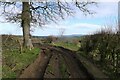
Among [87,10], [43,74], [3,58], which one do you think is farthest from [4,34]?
[87,10]

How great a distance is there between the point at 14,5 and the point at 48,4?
12.5 ft

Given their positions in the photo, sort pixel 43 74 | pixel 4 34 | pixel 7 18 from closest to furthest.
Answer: pixel 43 74 < pixel 4 34 < pixel 7 18

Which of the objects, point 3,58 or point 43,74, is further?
point 3,58

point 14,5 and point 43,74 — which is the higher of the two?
point 14,5

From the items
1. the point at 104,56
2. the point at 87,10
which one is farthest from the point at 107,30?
the point at 87,10

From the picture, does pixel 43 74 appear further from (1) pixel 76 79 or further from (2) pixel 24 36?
(2) pixel 24 36

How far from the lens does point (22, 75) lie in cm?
1410

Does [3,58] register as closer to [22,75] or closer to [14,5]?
[22,75]

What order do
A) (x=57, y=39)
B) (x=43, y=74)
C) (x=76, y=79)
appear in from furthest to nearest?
(x=57, y=39)
(x=43, y=74)
(x=76, y=79)

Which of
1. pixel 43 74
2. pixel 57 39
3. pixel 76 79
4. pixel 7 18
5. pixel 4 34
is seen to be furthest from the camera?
pixel 57 39

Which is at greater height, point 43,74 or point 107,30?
point 107,30

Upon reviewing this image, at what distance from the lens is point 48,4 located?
100ft

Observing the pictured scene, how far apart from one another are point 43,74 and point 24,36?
17.2 m

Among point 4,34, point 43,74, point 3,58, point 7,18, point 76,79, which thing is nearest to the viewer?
point 76,79
